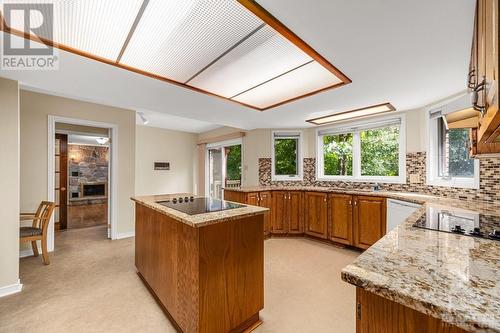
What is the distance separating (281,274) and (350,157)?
267 cm

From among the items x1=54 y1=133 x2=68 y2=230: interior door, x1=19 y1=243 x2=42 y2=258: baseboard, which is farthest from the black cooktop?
x1=54 y1=133 x2=68 y2=230: interior door

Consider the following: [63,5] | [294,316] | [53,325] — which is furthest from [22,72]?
[294,316]

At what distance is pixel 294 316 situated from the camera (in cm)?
194

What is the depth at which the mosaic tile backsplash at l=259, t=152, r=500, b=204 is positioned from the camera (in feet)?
7.62

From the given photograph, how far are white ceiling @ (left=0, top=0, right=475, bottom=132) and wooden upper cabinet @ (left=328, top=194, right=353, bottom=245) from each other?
57.9 inches

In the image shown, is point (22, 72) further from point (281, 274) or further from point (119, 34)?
point (281, 274)

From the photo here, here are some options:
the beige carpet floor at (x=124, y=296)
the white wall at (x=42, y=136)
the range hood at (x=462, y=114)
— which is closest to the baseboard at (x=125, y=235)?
the white wall at (x=42, y=136)

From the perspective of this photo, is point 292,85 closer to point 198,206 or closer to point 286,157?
point 198,206

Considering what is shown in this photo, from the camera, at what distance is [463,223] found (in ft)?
4.77

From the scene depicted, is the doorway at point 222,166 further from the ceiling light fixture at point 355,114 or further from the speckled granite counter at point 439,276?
the speckled granite counter at point 439,276

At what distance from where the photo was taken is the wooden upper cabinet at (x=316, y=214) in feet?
12.6

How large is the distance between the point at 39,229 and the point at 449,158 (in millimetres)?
5627

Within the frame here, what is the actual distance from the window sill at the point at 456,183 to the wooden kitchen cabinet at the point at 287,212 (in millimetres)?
1997

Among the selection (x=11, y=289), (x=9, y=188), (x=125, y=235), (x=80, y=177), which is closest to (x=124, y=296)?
(x=11, y=289)
